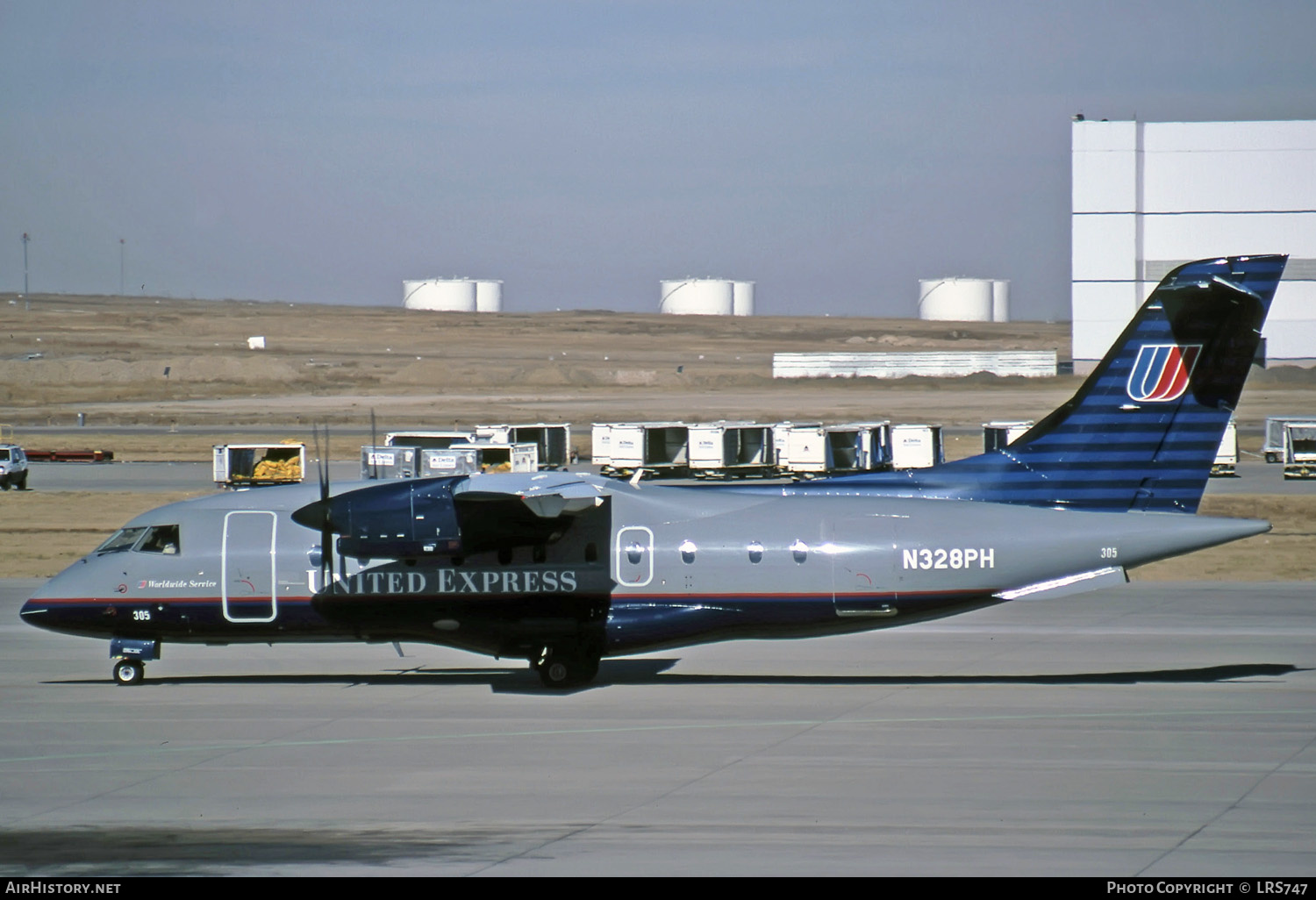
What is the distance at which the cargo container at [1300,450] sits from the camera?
2240 inches

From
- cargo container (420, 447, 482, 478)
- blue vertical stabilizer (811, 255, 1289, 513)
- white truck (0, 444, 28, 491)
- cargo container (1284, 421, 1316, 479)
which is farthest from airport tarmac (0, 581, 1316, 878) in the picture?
cargo container (1284, 421, 1316, 479)

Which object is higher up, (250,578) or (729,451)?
(250,578)

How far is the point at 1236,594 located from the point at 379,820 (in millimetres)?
22439

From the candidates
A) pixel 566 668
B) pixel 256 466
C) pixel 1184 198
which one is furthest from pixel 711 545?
pixel 1184 198

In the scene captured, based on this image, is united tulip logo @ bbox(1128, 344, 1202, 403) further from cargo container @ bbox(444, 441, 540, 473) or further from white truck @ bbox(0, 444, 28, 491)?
white truck @ bbox(0, 444, 28, 491)

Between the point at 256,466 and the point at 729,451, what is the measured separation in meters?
19.2

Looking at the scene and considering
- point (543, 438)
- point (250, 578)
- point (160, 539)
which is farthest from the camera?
point (543, 438)

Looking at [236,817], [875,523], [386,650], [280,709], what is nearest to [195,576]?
[280,709]

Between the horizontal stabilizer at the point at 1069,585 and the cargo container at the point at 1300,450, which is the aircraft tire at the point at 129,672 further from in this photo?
the cargo container at the point at 1300,450

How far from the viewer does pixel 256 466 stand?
186ft

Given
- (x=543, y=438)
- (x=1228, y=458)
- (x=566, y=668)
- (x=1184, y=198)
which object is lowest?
(x=566, y=668)

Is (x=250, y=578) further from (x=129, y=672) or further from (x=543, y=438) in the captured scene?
(x=543, y=438)

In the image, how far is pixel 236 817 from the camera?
15281mm

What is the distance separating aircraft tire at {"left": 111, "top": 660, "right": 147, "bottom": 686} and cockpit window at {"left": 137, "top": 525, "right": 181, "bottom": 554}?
183 centimetres
